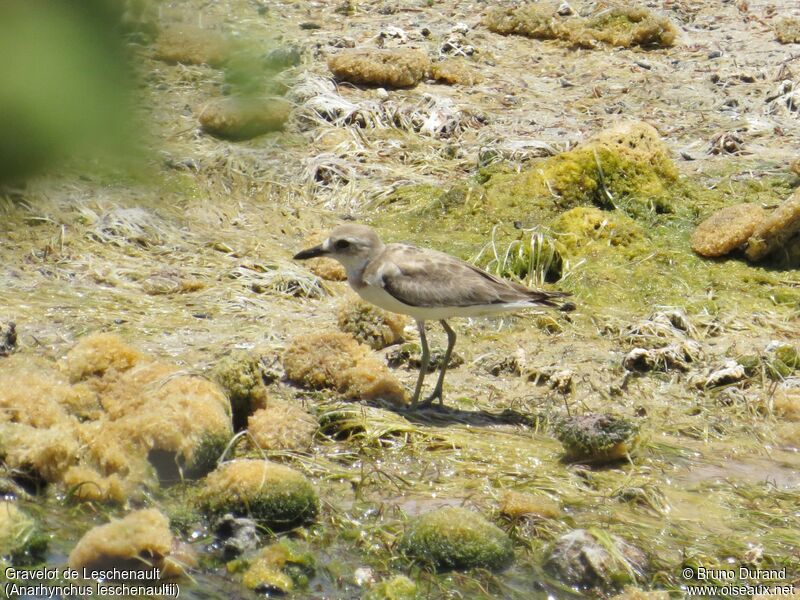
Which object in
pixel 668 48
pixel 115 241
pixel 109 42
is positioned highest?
pixel 109 42

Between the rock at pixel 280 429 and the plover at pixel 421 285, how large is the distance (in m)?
0.92

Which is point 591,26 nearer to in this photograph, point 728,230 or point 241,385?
point 728,230

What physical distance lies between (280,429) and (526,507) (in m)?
1.63

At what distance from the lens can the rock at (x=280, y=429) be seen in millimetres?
7090

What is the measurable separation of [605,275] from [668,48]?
5.74 meters

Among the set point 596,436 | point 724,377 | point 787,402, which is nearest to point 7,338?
point 596,436

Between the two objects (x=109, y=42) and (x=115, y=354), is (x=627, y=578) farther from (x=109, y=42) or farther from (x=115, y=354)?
(x=109, y=42)

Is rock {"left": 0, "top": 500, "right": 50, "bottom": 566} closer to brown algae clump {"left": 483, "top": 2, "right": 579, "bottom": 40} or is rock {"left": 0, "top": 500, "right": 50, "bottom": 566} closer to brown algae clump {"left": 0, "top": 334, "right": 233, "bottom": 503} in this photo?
brown algae clump {"left": 0, "top": 334, "right": 233, "bottom": 503}

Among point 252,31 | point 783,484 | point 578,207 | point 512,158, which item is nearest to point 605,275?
point 578,207

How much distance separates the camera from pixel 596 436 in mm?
7059

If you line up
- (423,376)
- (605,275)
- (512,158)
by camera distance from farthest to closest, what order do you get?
(512,158)
(605,275)
(423,376)

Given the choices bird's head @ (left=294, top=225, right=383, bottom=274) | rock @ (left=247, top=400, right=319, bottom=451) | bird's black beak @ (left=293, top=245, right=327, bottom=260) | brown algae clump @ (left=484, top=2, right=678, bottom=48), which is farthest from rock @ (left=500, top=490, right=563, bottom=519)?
brown algae clump @ (left=484, top=2, right=678, bottom=48)

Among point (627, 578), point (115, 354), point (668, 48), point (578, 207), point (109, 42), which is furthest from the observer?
point (668, 48)

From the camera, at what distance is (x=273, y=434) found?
7121mm
